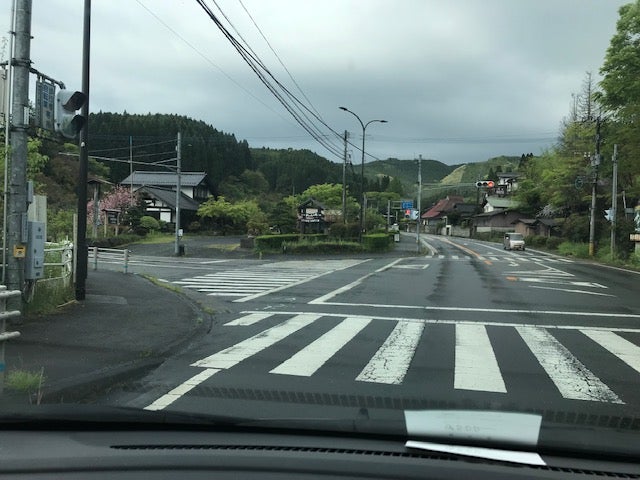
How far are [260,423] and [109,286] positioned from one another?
13.6 m

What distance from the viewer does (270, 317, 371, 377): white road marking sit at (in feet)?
22.2

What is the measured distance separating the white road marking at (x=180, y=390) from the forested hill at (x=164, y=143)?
77.2m

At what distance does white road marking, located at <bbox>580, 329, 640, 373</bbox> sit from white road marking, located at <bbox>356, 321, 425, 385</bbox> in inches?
111

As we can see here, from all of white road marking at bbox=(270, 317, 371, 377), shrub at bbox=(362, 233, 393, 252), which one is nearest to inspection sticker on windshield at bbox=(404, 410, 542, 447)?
white road marking at bbox=(270, 317, 371, 377)

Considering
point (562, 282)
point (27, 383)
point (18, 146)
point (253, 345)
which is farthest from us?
point (562, 282)

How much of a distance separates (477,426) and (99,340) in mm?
6705

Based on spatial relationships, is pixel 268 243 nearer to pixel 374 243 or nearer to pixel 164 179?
pixel 374 243

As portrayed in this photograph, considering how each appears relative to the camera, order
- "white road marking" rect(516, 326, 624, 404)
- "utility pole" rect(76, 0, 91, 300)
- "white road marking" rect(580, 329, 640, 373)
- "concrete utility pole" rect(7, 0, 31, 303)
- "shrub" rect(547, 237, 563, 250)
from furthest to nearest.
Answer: "shrub" rect(547, 237, 563, 250) < "utility pole" rect(76, 0, 91, 300) < "concrete utility pole" rect(7, 0, 31, 303) < "white road marking" rect(580, 329, 640, 373) < "white road marking" rect(516, 326, 624, 404)

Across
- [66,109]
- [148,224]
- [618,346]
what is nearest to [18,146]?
[66,109]

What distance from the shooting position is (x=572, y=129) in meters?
59.6

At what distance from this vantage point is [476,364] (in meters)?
7.20

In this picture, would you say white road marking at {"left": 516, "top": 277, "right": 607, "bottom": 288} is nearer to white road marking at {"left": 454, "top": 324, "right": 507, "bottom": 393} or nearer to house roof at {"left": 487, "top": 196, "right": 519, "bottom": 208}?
white road marking at {"left": 454, "top": 324, "right": 507, "bottom": 393}

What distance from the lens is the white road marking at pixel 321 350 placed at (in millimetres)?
A: 6777

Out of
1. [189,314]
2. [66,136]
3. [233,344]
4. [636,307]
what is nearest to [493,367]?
[233,344]
